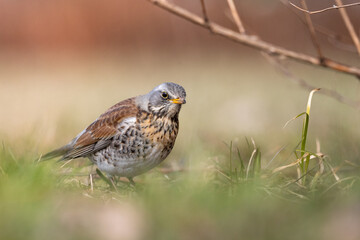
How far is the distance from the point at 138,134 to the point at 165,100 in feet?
1.08

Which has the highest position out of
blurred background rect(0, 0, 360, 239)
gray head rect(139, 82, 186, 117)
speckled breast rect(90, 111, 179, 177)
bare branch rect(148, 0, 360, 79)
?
bare branch rect(148, 0, 360, 79)

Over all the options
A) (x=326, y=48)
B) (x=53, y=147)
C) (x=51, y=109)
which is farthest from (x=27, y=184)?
(x=326, y=48)

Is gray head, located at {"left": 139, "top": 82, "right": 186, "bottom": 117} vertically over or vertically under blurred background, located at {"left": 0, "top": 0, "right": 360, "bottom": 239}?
over

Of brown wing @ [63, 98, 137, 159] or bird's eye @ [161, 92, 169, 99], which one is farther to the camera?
brown wing @ [63, 98, 137, 159]

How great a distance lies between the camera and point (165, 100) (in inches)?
185

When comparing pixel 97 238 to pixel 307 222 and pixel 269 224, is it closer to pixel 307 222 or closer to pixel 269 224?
pixel 269 224

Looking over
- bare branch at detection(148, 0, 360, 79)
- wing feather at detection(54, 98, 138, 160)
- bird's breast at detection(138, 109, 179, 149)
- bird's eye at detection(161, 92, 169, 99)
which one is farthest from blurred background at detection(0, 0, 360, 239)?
bare branch at detection(148, 0, 360, 79)

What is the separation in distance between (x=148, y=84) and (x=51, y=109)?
7.57 feet

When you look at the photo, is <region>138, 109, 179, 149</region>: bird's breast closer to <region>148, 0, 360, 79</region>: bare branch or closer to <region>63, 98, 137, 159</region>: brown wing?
<region>63, 98, 137, 159</region>: brown wing

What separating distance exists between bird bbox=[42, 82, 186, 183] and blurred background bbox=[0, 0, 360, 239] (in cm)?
30

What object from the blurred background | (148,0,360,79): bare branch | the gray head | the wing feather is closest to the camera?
(148,0,360,79): bare branch

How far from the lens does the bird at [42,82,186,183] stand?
455cm

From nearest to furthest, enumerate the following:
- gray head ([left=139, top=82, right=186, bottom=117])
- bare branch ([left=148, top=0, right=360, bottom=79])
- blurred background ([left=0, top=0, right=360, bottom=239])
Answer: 1. bare branch ([left=148, top=0, right=360, bottom=79])
2. gray head ([left=139, top=82, right=186, bottom=117])
3. blurred background ([left=0, top=0, right=360, bottom=239])

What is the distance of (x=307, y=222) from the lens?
2.61 meters
